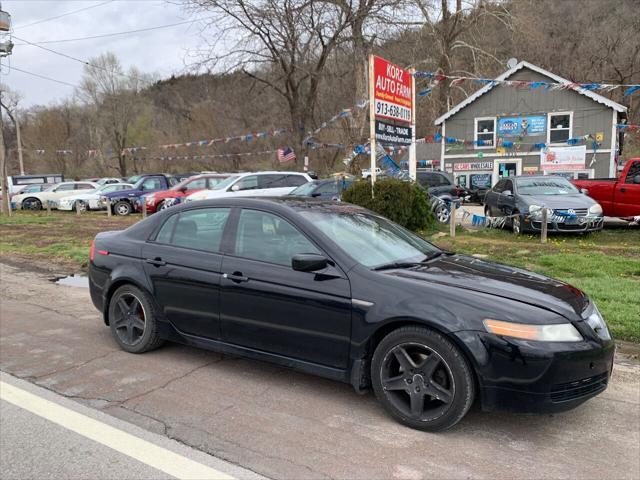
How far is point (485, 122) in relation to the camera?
92.6ft

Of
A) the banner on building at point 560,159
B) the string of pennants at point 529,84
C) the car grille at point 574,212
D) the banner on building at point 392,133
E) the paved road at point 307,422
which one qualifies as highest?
the string of pennants at point 529,84

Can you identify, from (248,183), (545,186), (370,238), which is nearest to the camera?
(370,238)

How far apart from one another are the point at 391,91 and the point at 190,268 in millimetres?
8211

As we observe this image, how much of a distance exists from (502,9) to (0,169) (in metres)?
28.2

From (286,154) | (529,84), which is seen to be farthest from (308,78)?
(529,84)

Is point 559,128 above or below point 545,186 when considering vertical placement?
above

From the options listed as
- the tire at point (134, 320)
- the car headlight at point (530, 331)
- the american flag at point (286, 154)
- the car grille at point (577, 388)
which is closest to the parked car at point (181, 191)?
the american flag at point (286, 154)

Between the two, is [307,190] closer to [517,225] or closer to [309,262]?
[517,225]

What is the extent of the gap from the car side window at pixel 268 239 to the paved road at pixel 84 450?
1506 mm

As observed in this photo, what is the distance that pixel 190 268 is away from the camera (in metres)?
4.53

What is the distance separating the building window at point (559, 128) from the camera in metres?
26.4

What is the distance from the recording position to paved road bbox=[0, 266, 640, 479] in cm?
311

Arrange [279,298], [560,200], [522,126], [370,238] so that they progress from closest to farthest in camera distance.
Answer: [279,298] → [370,238] → [560,200] → [522,126]

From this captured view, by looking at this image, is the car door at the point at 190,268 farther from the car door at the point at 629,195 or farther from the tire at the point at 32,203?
the tire at the point at 32,203
